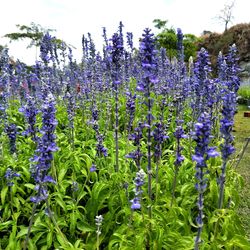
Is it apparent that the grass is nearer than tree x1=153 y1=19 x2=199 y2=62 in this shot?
Yes

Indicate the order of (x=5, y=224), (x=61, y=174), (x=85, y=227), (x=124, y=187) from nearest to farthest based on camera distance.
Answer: (x=5, y=224)
(x=85, y=227)
(x=124, y=187)
(x=61, y=174)

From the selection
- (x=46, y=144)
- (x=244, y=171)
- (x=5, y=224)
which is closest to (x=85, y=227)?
(x=5, y=224)

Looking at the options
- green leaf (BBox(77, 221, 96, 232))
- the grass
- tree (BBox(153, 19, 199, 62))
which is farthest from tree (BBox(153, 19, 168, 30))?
green leaf (BBox(77, 221, 96, 232))

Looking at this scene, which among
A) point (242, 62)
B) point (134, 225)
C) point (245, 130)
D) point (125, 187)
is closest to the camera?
point (134, 225)

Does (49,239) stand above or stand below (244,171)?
above

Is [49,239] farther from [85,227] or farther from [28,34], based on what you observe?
[28,34]

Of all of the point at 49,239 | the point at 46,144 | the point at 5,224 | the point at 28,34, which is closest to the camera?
the point at 46,144

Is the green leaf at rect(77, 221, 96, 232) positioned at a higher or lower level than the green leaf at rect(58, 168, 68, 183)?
lower

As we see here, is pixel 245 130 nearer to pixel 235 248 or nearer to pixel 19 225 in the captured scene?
pixel 235 248

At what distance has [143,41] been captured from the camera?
2902 millimetres

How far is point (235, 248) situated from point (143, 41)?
2274 mm

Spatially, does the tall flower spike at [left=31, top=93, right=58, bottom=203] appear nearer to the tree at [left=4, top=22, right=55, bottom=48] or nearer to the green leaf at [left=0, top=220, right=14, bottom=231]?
the green leaf at [left=0, top=220, right=14, bottom=231]

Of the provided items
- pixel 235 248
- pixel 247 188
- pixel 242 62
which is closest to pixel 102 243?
pixel 235 248

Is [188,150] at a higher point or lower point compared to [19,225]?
higher
